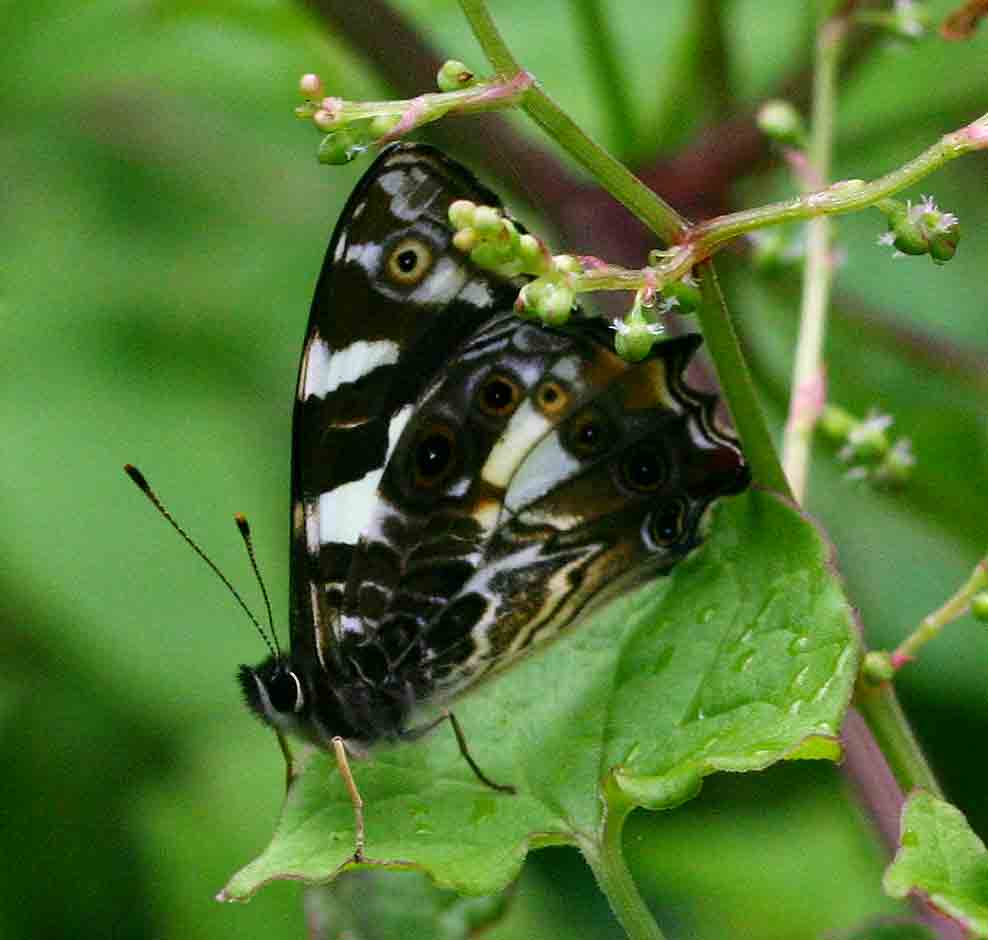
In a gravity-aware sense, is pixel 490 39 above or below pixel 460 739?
above

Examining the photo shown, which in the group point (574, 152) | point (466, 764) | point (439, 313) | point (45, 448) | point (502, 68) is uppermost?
point (502, 68)

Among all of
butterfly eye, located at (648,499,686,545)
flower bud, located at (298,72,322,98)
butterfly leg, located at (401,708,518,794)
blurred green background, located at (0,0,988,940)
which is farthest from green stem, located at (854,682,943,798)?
blurred green background, located at (0,0,988,940)

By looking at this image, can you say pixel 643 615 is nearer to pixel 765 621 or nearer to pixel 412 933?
pixel 765 621

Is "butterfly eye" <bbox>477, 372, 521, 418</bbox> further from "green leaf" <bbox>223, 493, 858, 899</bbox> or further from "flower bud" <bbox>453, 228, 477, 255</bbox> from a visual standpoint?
"flower bud" <bbox>453, 228, 477, 255</bbox>

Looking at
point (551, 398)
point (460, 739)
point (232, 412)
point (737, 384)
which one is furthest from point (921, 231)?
point (232, 412)

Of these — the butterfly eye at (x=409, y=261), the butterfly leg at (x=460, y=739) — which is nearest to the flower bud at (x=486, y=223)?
the butterfly eye at (x=409, y=261)

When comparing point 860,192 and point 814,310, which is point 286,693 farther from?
point 860,192

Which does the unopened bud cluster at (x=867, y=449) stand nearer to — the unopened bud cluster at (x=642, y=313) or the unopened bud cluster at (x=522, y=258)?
the unopened bud cluster at (x=642, y=313)

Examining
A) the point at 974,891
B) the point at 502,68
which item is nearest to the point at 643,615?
the point at 974,891
